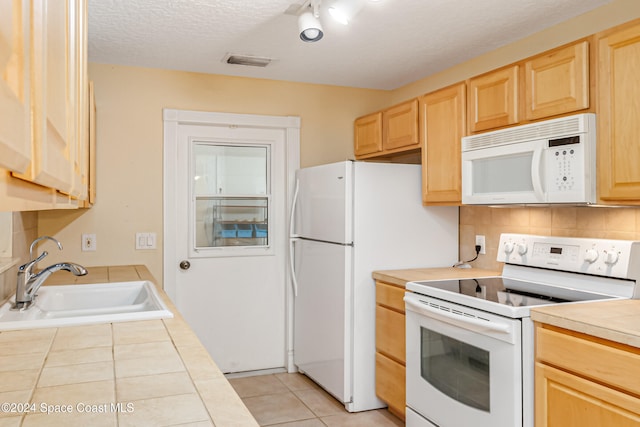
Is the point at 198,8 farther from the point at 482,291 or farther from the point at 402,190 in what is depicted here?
the point at 482,291

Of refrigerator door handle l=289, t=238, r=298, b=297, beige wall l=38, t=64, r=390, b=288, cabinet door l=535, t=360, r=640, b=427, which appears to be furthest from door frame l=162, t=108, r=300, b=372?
cabinet door l=535, t=360, r=640, b=427

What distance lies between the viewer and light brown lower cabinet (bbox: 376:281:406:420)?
289 cm

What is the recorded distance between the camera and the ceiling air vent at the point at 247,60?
3311 millimetres

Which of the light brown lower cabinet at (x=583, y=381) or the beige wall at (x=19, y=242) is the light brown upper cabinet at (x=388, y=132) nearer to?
the light brown lower cabinet at (x=583, y=381)

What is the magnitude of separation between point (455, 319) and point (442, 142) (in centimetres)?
113

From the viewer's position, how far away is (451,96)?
9.57ft

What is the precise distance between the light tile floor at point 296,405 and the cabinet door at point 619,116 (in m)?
1.79

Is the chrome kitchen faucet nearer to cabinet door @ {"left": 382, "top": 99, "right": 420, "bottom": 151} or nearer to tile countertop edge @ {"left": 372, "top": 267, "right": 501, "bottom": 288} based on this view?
tile countertop edge @ {"left": 372, "top": 267, "right": 501, "bottom": 288}

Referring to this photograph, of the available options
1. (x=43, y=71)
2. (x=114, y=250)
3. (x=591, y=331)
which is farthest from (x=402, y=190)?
(x=43, y=71)

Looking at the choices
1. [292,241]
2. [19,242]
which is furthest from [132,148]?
[292,241]

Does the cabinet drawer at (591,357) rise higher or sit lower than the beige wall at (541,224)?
lower

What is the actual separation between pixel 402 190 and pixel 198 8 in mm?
1613

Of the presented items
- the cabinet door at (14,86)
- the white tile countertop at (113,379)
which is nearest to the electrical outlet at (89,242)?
the white tile countertop at (113,379)

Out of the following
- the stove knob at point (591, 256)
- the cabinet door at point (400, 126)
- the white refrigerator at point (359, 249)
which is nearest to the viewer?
the stove knob at point (591, 256)
